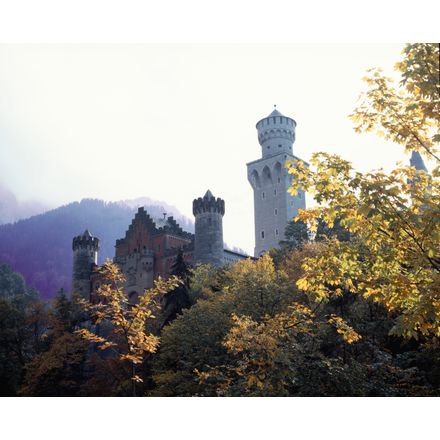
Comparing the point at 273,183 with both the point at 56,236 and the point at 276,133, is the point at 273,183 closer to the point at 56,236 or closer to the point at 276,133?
the point at 276,133

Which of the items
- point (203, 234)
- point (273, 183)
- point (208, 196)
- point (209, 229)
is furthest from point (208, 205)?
point (273, 183)

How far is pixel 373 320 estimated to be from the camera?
21297mm

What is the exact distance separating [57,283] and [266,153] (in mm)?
29848

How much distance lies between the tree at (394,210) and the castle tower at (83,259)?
165ft

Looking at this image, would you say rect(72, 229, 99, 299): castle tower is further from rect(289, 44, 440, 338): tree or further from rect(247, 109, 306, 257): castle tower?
rect(289, 44, 440, 338): tree

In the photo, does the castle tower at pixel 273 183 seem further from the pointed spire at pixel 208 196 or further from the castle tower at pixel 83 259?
the castle tower at pixel 83 259

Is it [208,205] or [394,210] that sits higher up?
[208,205]

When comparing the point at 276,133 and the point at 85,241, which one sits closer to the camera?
the point at 85,241

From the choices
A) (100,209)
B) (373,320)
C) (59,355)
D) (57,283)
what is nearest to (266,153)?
(100,209)

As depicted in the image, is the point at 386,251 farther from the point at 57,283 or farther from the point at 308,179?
the point at 57,283

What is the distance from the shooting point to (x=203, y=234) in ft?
159

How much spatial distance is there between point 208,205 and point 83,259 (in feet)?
57.5

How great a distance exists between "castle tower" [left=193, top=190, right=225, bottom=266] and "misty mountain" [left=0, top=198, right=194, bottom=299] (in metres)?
11.4

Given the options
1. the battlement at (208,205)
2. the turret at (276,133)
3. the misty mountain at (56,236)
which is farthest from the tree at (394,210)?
the turret at (276,133)
